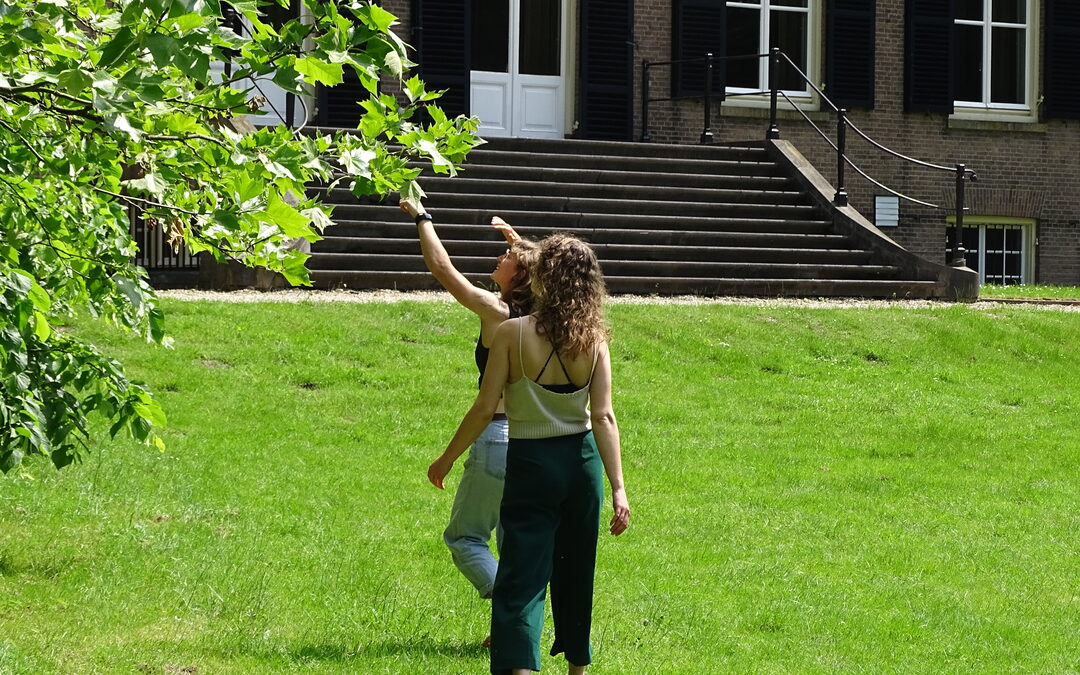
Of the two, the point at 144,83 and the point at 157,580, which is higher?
the point at 144,83

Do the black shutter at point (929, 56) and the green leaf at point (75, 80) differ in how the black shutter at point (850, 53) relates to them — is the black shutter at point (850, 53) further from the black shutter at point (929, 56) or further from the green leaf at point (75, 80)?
the green leaf at point (75, 80)

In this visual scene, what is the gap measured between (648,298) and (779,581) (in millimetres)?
8036

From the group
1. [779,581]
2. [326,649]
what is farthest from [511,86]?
[326,649]

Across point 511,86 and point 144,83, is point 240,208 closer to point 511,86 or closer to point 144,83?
point 144,83

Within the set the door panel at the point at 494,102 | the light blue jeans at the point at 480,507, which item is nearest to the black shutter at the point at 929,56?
the door panel at the point at 494,102

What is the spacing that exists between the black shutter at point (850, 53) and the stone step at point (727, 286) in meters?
5.47

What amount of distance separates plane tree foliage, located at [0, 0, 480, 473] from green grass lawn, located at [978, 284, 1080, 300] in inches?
520

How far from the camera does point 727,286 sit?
15164 millimetres

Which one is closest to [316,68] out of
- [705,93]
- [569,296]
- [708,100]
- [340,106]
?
[569,296]

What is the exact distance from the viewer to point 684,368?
11.2m

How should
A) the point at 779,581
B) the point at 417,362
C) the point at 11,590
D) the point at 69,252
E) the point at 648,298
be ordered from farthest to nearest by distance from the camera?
the point at 648,298, the point at 417,362, the point at 779,581, the point at 11,590, the point at 69,252

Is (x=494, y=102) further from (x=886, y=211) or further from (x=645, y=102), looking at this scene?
(x=886, y=211)

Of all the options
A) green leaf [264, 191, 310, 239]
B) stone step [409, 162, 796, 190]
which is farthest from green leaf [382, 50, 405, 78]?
stone step [409, 162, 796, 190]

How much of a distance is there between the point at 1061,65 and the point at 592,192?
901 centimetres
